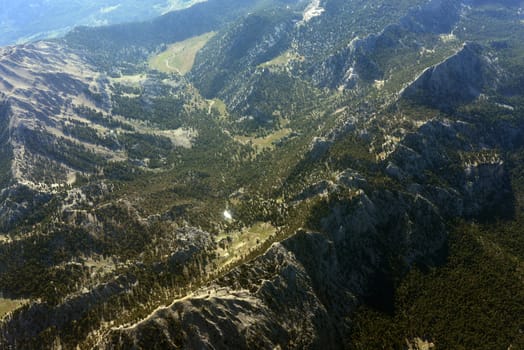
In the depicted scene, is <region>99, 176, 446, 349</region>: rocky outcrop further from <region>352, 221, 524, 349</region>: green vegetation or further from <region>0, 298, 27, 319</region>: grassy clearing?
<region>0, 298, 27, 319</region>: grassy clearing

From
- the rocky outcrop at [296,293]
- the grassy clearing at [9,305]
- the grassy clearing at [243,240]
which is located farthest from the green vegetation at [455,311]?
the grassy clearing at [9,305]

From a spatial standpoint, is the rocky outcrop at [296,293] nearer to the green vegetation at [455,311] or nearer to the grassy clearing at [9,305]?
the green vegetation at [455,311]

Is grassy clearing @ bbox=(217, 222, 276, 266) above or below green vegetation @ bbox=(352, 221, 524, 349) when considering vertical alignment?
above

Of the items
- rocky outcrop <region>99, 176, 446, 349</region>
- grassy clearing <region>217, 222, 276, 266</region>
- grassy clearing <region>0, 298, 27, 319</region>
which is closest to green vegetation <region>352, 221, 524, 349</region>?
rocky outcrop <region>99, 176, 446, 349</region>

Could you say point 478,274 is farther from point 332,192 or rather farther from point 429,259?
point 332,192

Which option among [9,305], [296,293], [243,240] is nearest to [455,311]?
[296,293]

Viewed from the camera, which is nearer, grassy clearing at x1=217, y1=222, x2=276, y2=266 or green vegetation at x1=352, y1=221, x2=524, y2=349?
green vegetation at x1=352, y1=221, x2=524, y2=349

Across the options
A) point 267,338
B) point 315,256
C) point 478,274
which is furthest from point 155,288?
point 478,274

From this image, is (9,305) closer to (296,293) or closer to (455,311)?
(296,293)

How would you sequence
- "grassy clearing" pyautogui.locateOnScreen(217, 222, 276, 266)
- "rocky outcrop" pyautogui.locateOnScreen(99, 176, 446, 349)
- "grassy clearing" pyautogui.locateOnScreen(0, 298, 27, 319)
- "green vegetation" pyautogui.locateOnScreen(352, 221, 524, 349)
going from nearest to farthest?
"rocky outcrop" pyautogui.locateOnScreen(99, 176, 446, 349)
"grassy clearing" pyautogui.locateOnScreen(0, 298, 27, 319)
"green vegetation" pyautogui.locateOnScreen(352, 221, 524, 349)
"grassy clearing" pyautogui.locateOnScreen(217, 222, 276, 266)
